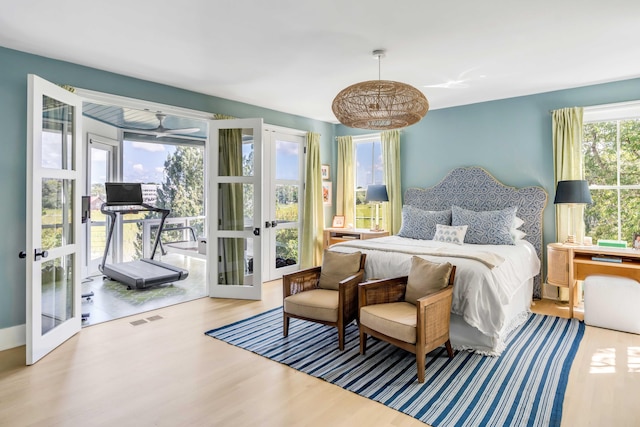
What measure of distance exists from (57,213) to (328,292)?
259 cm

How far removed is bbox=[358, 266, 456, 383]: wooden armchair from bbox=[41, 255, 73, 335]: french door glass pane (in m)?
2.72

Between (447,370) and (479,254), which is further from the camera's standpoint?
(479,254)

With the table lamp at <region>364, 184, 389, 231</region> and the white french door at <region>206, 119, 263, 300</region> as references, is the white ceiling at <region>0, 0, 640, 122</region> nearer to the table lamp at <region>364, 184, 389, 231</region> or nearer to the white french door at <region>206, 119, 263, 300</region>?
the white french door at <region>206, 119, 263, 300</region>

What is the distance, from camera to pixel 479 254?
11.2ft

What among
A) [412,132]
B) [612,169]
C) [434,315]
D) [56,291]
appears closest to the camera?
[434,315]

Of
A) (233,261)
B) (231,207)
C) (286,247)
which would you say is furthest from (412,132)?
(233,261)

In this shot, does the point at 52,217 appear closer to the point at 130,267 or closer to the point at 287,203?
the point at 130,267

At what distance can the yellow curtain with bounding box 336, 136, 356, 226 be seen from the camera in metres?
6.57

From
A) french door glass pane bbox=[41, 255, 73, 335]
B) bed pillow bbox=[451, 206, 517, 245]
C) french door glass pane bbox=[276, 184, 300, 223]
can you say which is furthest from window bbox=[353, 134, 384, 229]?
french door glass pane bbox=[41, 255, 73, 335]

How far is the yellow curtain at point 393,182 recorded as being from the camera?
19.4ft

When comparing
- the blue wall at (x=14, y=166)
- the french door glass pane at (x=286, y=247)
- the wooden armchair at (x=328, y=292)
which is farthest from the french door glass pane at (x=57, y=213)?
the french door glass pane at (x=286, y=247)

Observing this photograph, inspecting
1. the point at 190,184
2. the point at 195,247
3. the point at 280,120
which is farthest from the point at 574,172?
the point at 190,184

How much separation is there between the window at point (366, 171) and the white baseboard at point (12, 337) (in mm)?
4800

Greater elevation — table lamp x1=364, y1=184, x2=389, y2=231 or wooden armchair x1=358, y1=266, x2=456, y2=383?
table lamp x1=364, y1=184, x2=389, y2=231
